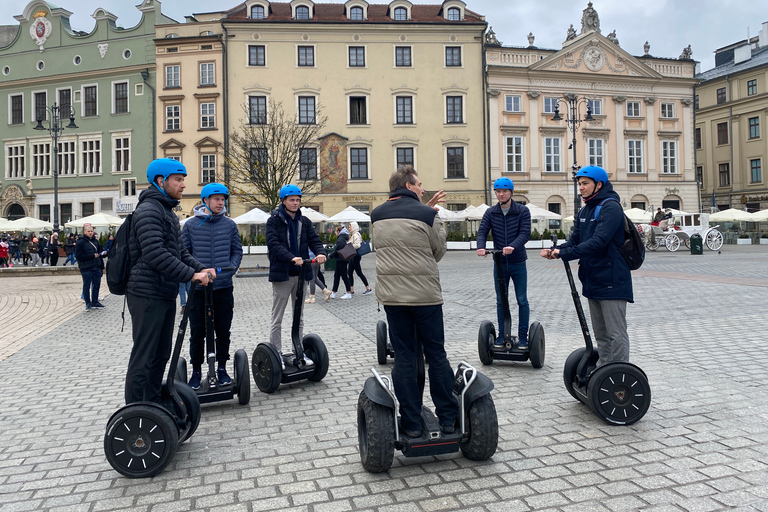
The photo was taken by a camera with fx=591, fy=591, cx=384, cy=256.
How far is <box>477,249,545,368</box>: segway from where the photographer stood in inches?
244

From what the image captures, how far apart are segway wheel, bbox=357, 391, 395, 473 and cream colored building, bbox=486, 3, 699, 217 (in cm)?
3712

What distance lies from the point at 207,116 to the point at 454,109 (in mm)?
16611

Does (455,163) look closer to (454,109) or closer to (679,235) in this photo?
(454,109)

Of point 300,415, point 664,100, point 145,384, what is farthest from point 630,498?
point 664,100

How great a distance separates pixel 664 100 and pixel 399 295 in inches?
1804

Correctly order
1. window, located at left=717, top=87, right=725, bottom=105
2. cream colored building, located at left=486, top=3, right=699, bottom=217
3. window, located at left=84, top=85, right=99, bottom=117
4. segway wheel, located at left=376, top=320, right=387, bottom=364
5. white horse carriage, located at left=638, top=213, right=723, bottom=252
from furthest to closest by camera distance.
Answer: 1. window, located at left=717, top=87, right=725, bottom=105
2. window, located at left=84, top=85, right=99, bottom=117
3. cream colored building, located at left=486, top=3, right=699, bottom=217
4. white horse carriage, located at left=638, top=213, right=723, bottom=252
5. segway wheel, located at left=376, top=320, right=387, bottom=364

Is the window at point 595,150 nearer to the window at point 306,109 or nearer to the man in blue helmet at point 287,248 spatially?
the window at point 306,109

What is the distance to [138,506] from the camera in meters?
3.33

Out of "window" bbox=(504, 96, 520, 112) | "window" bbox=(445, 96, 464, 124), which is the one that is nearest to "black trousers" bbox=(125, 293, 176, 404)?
"window" bbox=(445, 96, 464, 124)

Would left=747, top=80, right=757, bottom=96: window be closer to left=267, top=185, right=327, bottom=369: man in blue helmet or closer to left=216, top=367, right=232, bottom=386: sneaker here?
left=267, top=185, right=327, bottom=369: man in blue helmet

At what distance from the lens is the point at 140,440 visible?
148 inches

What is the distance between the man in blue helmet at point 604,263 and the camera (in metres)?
4.68

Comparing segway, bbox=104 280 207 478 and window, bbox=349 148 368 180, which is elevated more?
window, bbox=349 148 368 180

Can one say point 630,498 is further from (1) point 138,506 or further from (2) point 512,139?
(2) point 512,139
